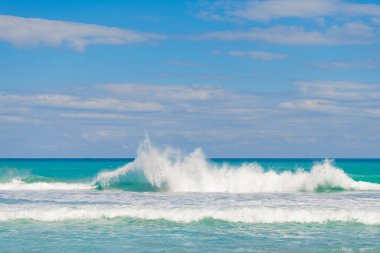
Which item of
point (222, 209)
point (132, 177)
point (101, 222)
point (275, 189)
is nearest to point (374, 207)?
point (222, 209)

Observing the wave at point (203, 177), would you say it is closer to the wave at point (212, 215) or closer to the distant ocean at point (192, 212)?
the distant ocean at point (192, 212)

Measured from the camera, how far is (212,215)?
19891mm

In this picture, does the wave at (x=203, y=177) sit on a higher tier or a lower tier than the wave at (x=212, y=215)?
higher

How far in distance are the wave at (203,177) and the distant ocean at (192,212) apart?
63 mm

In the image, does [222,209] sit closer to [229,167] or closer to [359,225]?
[359,225]

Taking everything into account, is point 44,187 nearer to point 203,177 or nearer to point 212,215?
point 203,177

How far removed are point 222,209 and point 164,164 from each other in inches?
443

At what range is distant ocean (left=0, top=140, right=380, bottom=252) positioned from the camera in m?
15.6

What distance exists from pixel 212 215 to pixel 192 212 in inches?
32.3

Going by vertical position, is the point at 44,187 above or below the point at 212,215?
above

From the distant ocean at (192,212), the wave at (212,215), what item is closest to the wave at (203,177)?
the distant ocean at (192,212)

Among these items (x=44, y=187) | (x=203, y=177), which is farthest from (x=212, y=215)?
(x=44, y=187)

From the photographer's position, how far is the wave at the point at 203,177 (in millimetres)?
30922

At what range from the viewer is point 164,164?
32125mm
